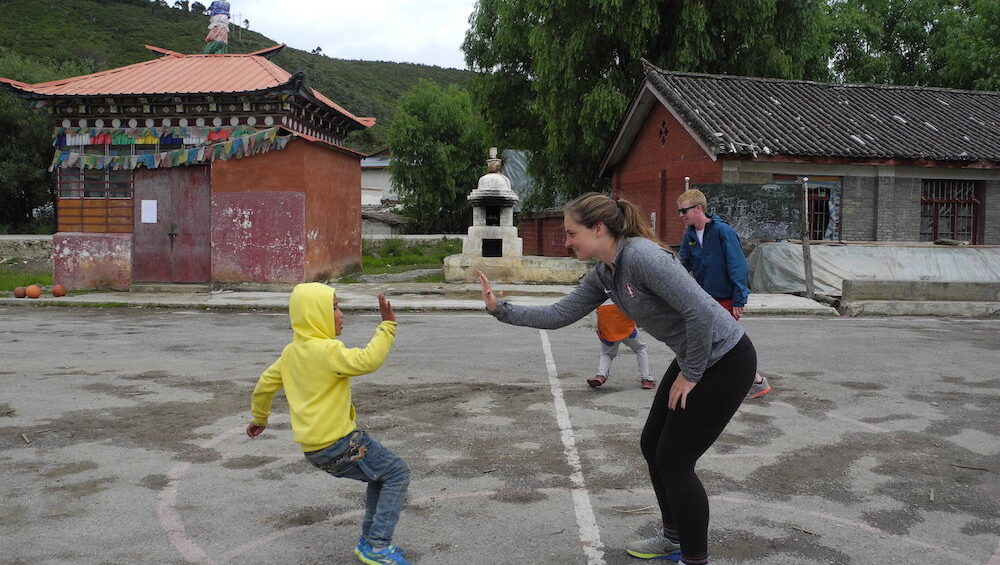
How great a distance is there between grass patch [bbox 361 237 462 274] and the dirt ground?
16758 mm

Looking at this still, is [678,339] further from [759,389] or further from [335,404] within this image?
[759,389]

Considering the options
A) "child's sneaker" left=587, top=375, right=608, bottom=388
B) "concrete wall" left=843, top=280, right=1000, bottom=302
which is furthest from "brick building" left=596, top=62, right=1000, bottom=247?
"child's sneaker" left=587, top=375, right=608, bottom=388

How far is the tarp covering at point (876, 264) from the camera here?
16.4 meters

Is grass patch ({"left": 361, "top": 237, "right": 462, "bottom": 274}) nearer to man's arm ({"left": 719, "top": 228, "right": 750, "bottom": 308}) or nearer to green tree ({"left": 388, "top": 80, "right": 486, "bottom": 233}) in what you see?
green tree ({"left": 388, "top": 80, "right": 486, "bottom": 233})

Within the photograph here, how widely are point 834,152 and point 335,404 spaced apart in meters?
19.4

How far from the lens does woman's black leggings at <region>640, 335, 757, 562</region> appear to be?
325 cm

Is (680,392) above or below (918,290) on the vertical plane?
above

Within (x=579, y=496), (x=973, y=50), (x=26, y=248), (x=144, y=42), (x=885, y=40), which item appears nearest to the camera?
(x=579, y=496)

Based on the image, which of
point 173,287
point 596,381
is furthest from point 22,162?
point 596,381

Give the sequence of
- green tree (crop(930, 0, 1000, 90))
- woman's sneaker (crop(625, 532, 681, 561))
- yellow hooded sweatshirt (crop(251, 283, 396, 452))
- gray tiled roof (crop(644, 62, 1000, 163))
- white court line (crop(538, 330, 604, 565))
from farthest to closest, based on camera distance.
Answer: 1. green tree (crop(930, 0, 1000, 90))
2. gray tiled roof (crop(644, 62, 1000, 163))
3. white court line (crop(538, 330, 604, 565))
4. woman's sneaker (crop(625, 532, 681, 561))
5. yellow hooded sweatshirt (crop(251, 283, 396, 452))

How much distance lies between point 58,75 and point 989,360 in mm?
40926

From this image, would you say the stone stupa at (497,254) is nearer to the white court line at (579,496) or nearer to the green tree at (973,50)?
the white court line at (579,496)

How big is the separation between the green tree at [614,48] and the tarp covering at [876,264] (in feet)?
33.9

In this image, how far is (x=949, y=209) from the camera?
22.1 m
